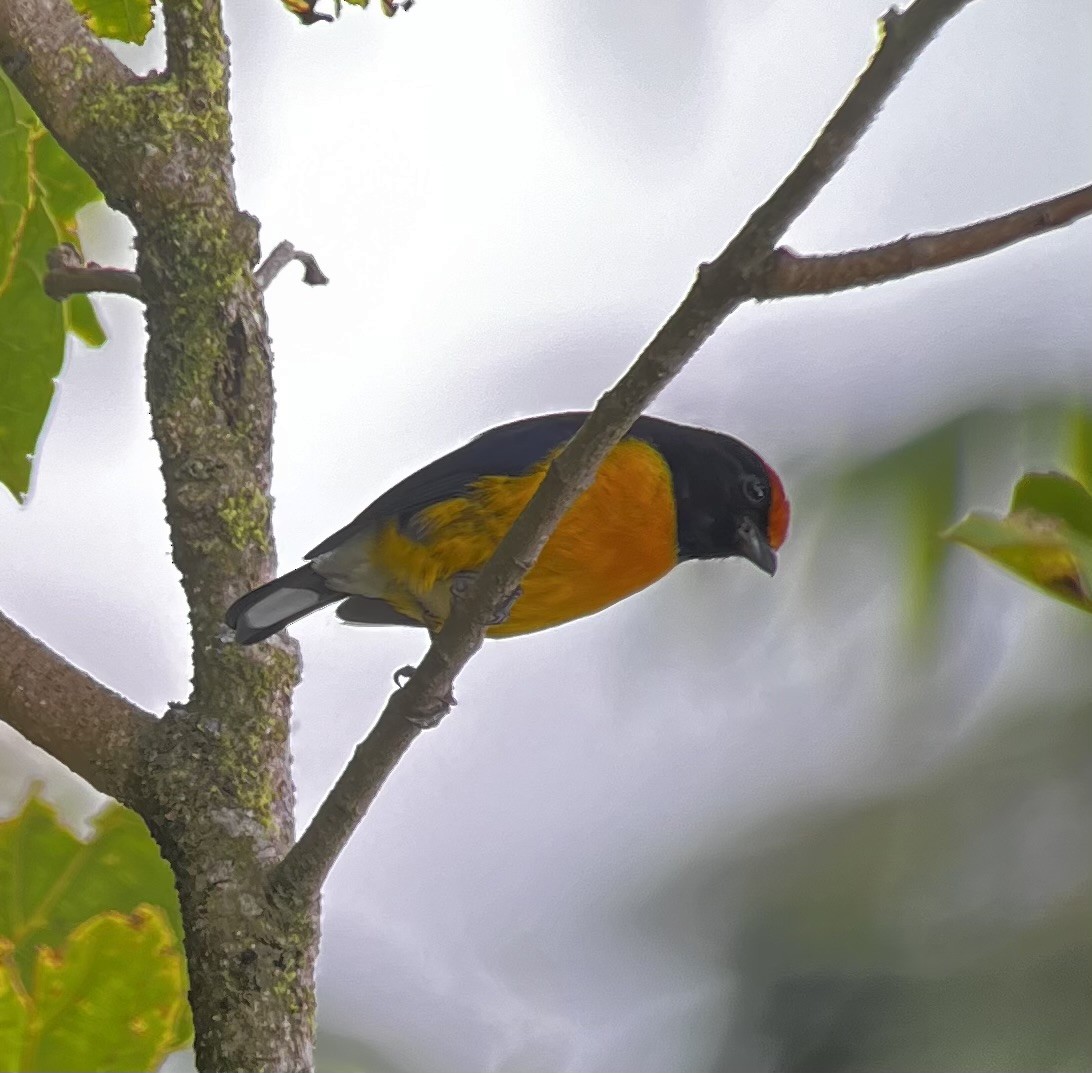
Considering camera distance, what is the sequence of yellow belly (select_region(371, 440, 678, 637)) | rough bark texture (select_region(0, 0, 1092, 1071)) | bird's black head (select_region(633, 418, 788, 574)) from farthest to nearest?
1. bird's black head (select_region(633, 418, 788, 574))
2. yellow belly (select_region(371, 440, 678, 637))
3. rough bark texture (select_region(0, 0, 1092, 1071))

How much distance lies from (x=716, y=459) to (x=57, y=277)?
4.42ft

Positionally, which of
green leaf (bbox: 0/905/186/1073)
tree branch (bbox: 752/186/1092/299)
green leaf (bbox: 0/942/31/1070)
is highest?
tree branch (bbox: 752/186/1092/299)

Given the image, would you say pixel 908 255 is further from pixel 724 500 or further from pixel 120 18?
pixel 724 500

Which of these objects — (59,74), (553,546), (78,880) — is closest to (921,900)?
(553,546)

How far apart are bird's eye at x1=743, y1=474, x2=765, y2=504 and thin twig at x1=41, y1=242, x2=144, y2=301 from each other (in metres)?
1.35

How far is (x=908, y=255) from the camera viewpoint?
3.52 feet

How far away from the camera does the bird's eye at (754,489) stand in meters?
2.88

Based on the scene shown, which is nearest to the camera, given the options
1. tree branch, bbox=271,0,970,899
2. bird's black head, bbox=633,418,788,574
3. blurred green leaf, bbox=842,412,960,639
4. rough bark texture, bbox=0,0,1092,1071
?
tree branch, bbox=271,0,970,899

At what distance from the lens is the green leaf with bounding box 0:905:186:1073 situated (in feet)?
5.26

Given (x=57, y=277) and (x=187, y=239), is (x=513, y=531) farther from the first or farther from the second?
(x=57, y=277)

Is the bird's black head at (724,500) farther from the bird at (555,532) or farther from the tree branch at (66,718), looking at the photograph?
the tree branch at (66,718)

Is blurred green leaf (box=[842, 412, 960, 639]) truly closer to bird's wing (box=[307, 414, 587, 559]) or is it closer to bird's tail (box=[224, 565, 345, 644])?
bird's wing (box=[307, 414, 587, 559])

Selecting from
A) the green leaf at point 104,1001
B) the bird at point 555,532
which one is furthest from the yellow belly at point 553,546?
the green leaf at point 104,1001

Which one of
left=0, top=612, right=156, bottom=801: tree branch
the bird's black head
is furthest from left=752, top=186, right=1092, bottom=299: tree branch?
the bird's black head
